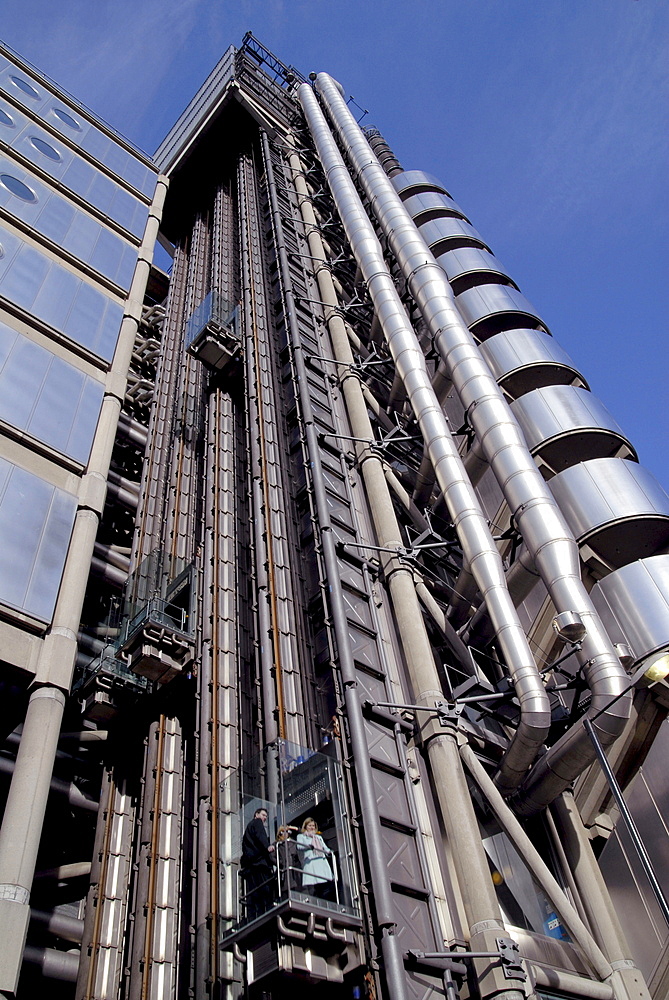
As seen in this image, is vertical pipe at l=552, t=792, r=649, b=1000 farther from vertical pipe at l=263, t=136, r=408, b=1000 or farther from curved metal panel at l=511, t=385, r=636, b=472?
curved metal panel at l=511, t=385, r=636, b=472

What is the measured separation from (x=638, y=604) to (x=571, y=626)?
3430 mm

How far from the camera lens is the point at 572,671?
23047 mm

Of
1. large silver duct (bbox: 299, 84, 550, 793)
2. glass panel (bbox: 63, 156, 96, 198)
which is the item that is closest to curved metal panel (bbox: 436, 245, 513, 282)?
large silver duct (bbox: 299, 84, 550, 793)

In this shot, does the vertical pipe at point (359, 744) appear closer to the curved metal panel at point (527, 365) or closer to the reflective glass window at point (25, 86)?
the curved metal panel at point (527, 365)

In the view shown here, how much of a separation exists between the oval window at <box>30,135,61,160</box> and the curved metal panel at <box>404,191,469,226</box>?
17.7 meters

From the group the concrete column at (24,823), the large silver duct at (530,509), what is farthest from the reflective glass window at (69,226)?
the concrete column at (24,823)

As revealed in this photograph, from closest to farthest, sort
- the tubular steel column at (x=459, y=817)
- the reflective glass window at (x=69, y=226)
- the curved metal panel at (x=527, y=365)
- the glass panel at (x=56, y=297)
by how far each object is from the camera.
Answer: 1. the tubular steel column at (x=459, y=817)
2. the curved metal panel at (x=527, y=365)
3. the glass panel at (x=56, y=297)
4. the reflective glass window at (x=69, y=226)

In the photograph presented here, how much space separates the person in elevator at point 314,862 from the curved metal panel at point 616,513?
1241 cm

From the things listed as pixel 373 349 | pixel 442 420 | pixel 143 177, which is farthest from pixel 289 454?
pixel 143 177

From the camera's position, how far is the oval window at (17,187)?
111 feet

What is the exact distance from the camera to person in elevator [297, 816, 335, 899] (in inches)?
511

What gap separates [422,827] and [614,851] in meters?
5.64

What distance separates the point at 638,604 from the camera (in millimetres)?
20953

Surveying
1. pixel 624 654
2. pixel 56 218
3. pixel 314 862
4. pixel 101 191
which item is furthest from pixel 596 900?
pixel 101 191
